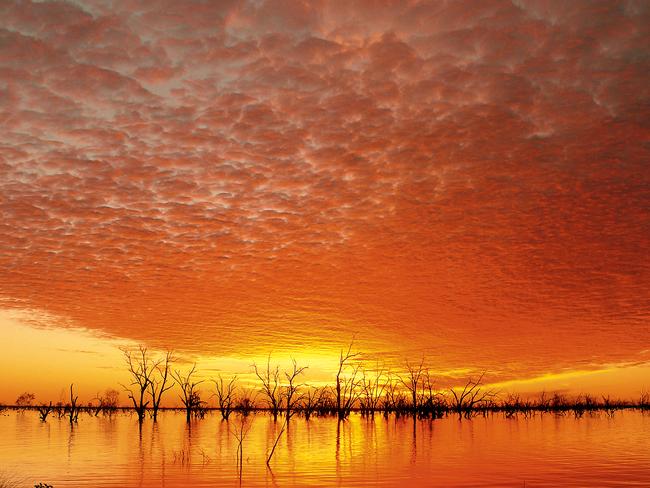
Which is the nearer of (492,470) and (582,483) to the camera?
(582,483)

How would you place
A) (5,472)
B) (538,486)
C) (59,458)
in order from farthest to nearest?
(59,458) < (5,472) < (538,486)

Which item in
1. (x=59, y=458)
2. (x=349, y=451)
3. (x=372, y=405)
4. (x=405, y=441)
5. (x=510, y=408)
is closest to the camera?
(x=59, y=458)

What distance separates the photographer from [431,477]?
1991 cm

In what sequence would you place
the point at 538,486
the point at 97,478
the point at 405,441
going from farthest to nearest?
the point at 405,441 → the point at 97,478 → the point at 538,486

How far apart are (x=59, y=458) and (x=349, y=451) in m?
11.9

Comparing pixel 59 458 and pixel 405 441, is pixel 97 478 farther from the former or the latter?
pixel 405 441

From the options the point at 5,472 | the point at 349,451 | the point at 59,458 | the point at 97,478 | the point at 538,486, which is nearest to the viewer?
the point at 538,486

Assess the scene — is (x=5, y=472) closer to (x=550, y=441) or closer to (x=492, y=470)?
(x=492, y=470)

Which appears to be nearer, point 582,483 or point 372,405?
point 582,483

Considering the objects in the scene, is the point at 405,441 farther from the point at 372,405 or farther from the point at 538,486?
the point at 372,405

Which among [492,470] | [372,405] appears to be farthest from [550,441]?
[372,405]

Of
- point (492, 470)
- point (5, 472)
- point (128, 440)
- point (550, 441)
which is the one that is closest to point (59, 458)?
point (5, 472)

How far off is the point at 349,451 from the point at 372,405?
57.4m

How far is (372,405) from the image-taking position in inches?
3317
